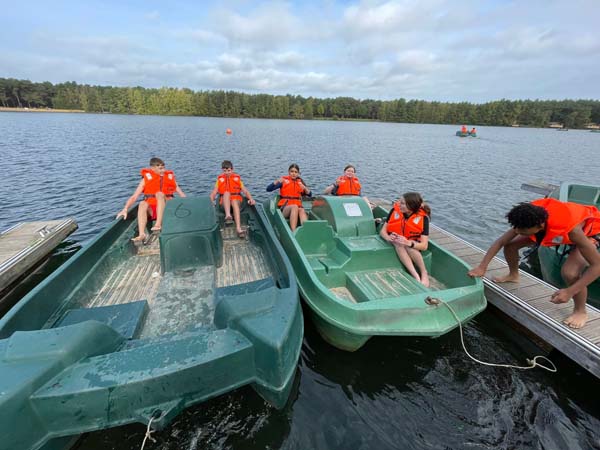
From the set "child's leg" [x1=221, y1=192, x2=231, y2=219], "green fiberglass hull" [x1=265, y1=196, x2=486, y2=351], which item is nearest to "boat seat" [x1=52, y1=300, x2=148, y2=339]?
"green fiberglass hull" [x1=265, y1=196, x2=486, y2=351]

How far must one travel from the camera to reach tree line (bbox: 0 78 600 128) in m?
73.6

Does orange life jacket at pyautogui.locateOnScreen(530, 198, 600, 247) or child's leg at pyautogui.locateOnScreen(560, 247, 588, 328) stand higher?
orange life jacket at pyautogui.locateOnScreen(530, 198, 600, 247)

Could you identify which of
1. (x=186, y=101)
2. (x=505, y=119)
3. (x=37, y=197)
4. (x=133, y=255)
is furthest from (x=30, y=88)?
(x=505, y=119)

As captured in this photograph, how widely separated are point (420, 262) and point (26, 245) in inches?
301

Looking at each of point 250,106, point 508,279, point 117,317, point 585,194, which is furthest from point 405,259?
point 250,106

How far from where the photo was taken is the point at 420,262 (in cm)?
A: 412

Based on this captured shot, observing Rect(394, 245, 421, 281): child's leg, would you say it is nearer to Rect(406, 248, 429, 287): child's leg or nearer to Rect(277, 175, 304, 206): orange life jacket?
Rect(406, 248, 429, 287): child's leg

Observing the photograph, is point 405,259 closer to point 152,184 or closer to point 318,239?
point 318,239

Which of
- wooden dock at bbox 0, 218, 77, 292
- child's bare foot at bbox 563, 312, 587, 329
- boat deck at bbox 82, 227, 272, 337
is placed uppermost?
boat deck at bbox 82, 227, 272, 337

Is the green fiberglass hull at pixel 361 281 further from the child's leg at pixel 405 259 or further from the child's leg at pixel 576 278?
the child's leg at pixel 576 278

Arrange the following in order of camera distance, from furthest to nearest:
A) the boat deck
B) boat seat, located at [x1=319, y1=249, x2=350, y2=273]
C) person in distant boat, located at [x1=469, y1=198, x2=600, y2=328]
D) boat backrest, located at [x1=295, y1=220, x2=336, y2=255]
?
boat backrest, located at [x1=295, y1=220, x2=336, y2=255] → boat seat, located at [x1=319, y1=249, x2=350, y2=273] → the boat deck → person in distant boat, located at [x1=469, y1=198, x2=600, y2=328]

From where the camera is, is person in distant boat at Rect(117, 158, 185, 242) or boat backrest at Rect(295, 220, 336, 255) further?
person in distant boat at Rect(117, 158, 185, 242)

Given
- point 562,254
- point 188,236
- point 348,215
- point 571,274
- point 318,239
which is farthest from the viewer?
point 348,215

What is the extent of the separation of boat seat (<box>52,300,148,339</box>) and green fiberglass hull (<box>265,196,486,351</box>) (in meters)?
1.84
